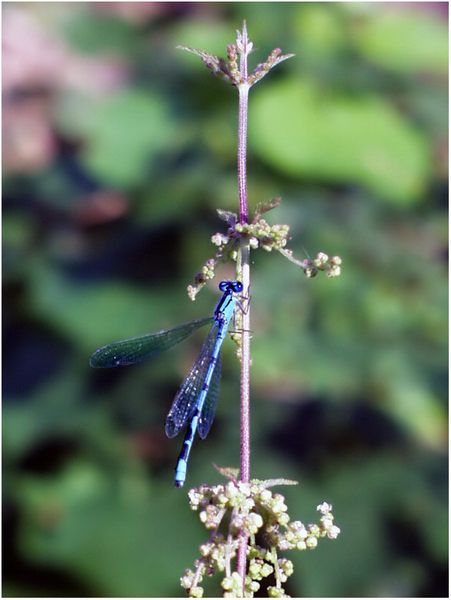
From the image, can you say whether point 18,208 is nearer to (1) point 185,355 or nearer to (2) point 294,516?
(1) point 185,355

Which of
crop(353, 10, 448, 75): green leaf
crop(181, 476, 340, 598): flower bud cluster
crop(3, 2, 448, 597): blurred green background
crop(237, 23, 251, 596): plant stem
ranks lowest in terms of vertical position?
crop(181, 476, 340, 598): flower bud cluster

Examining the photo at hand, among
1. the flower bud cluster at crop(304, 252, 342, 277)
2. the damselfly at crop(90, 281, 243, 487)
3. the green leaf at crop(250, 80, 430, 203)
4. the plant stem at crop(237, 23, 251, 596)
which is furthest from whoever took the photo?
the green leaf at crop(250, 80, 430, 203)

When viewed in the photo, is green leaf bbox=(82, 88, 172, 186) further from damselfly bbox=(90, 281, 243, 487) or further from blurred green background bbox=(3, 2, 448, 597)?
damselfly bbox=(90, 281, 243, 487)

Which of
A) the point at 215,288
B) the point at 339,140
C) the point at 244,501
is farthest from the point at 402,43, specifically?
the point at 244,501

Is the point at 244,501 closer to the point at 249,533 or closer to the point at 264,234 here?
the point at 249,533

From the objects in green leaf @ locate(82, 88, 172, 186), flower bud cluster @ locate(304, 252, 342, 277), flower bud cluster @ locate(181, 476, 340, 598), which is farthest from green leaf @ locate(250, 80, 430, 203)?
flower bud cluster @ locate(181, 476, 340, 598)

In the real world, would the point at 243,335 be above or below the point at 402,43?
below
